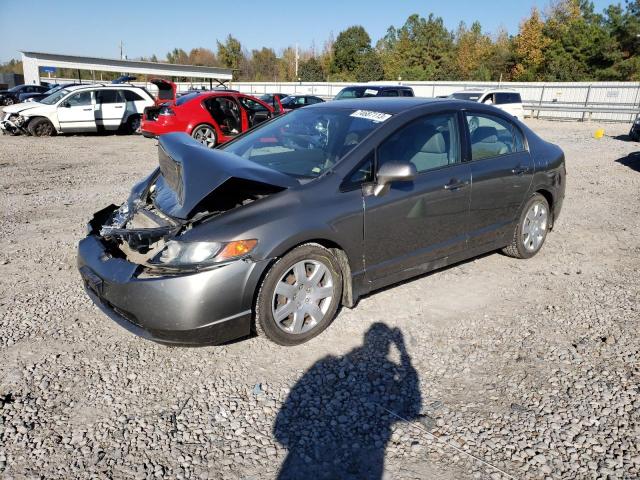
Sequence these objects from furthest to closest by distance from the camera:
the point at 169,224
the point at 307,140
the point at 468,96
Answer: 1. the point at 468,96
2. the point at 307,140
3. the point at 169,224

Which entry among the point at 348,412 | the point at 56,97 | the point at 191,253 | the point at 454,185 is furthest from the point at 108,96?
the point at 348,412

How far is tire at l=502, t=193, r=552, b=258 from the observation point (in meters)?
4.85

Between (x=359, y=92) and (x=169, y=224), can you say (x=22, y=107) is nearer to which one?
(x=359, y=92)

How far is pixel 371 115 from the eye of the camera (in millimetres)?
3938

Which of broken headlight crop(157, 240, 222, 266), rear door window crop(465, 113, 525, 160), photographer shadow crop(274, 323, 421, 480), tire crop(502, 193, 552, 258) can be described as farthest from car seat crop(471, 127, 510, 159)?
broken headlight crop(157, 240, 222, 266)

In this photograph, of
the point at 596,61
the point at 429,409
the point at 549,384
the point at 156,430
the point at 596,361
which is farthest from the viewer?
the point at 596,61

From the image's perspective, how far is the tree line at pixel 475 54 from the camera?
147 ft

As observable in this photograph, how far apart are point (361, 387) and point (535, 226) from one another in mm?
3095

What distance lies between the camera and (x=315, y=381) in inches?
119

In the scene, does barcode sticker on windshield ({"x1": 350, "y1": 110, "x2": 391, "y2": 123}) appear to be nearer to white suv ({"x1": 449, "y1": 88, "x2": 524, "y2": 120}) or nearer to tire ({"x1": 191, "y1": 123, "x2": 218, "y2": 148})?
tire ({"x1": 191, "y1": 123, "x2": 218, "y2": 148})

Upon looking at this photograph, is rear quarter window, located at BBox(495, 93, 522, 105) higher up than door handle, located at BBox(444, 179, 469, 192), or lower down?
higher up

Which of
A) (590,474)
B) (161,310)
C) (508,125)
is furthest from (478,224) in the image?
(161,310)

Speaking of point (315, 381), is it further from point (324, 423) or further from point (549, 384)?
point (549, 384)

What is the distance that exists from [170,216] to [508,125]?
3.32 m
